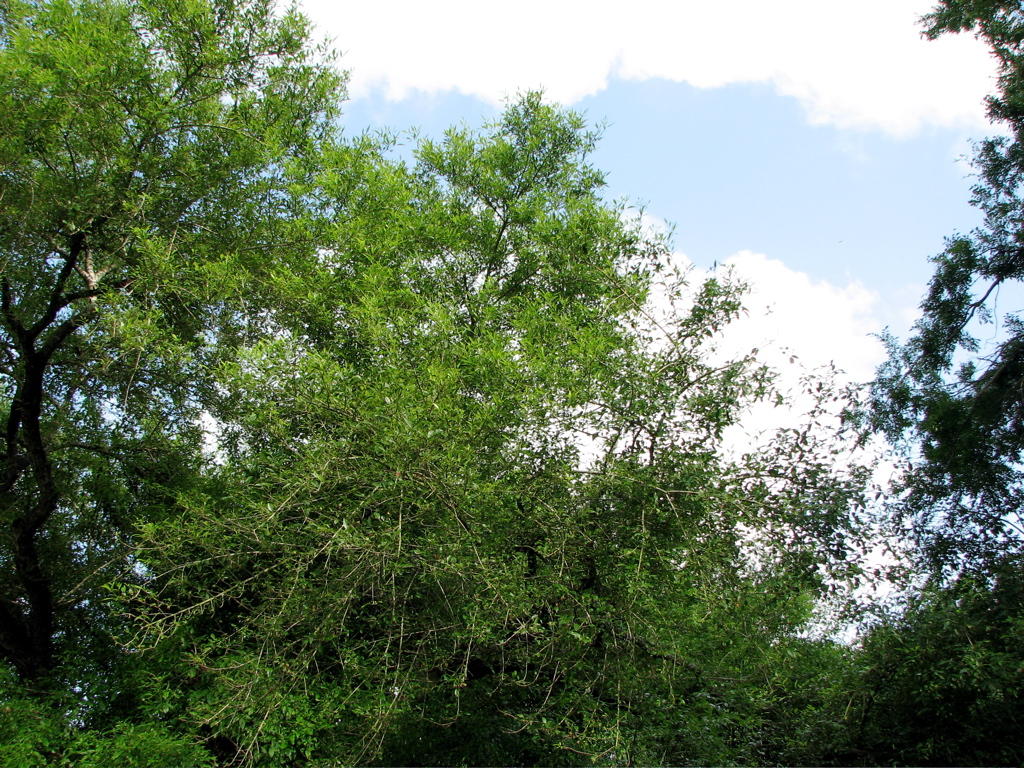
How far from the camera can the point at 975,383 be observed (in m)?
8.34

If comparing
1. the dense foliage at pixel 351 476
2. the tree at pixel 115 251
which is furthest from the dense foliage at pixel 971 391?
the tree at pixel 115 251

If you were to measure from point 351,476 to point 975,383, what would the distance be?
7.85 metres

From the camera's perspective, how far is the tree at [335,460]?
457cm

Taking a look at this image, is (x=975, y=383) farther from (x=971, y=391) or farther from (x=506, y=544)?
(x=506, y=544)

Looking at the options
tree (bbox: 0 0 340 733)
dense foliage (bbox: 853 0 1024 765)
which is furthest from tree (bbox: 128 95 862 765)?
dense foliage (bbox: 853 0 1024 765)

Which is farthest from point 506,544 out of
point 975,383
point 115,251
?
point 975,383

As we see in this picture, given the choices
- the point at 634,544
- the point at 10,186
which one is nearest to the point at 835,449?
the point at 634,544

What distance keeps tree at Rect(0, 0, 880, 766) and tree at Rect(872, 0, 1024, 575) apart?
3.59 m

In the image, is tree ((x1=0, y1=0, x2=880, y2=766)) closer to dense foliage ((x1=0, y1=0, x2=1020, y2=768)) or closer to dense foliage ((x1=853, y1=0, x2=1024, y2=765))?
dense foliage ((x1=0, y1=0, x2=1020, y2=768))

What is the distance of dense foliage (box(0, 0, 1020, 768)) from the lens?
180 inches

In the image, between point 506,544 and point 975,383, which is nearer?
point 506,544

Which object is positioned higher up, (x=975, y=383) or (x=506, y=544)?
(x=975, y=383)

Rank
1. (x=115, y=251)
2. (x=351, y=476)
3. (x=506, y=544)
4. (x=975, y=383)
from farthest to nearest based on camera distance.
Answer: (x=975, y=383)
(x=115, y=251)
(x=506, y=544)
(x=351, y=476)

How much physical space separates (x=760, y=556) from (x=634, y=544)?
0.88 metres
